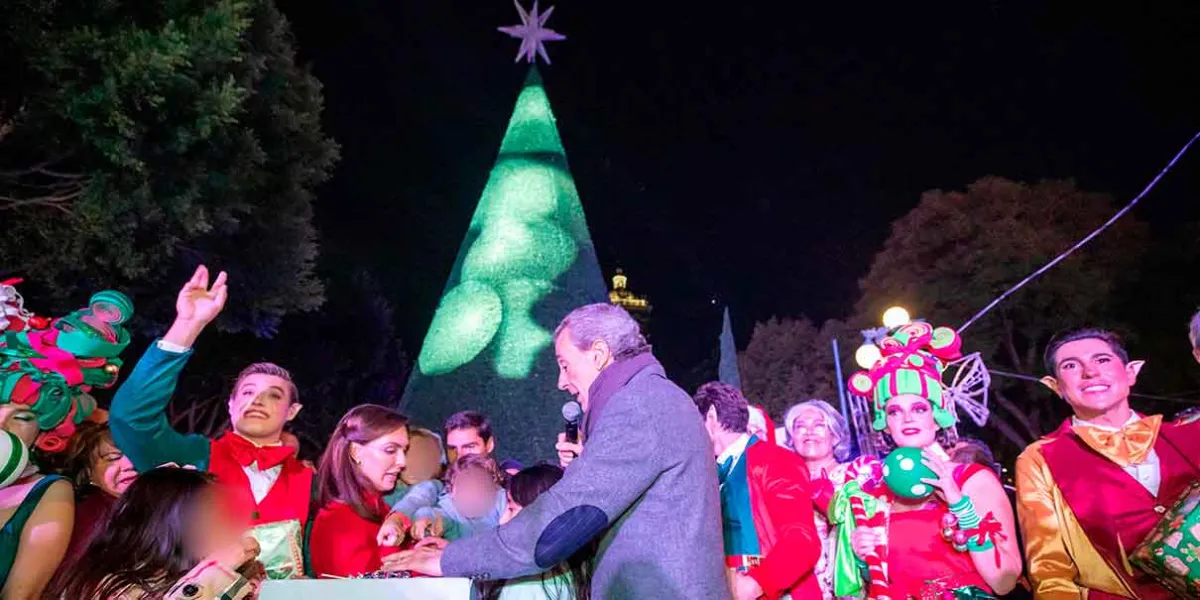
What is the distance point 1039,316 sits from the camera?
18.9 metres

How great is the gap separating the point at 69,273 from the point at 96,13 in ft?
8.99

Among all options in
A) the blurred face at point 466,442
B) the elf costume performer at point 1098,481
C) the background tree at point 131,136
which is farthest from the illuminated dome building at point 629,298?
the elf costume performer at point 1098,481

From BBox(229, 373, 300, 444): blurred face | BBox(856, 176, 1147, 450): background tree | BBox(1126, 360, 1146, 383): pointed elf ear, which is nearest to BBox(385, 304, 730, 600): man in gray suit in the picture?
BBox(229, 373, 300, 444): blurred face

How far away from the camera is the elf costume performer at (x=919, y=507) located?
3403mm

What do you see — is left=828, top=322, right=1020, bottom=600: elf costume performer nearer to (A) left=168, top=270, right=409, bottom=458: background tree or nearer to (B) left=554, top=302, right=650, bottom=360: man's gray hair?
(B) left=554, top=302, right=650, bottom=360: man's gray hair

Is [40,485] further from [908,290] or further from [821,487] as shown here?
[908,290]

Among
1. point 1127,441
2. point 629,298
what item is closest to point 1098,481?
point 1127,441

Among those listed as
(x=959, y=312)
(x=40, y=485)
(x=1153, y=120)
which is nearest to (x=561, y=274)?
(x=40, y=485)

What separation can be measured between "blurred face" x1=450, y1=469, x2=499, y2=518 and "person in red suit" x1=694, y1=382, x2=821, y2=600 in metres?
1.24

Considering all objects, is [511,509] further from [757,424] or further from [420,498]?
[757,424]

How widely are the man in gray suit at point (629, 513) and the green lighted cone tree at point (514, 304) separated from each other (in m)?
7.75

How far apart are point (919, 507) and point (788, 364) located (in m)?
25.1

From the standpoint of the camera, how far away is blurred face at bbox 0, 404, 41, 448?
3.44 m

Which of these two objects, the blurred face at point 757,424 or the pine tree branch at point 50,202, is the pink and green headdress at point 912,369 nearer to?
the blurred face at point 757,424
